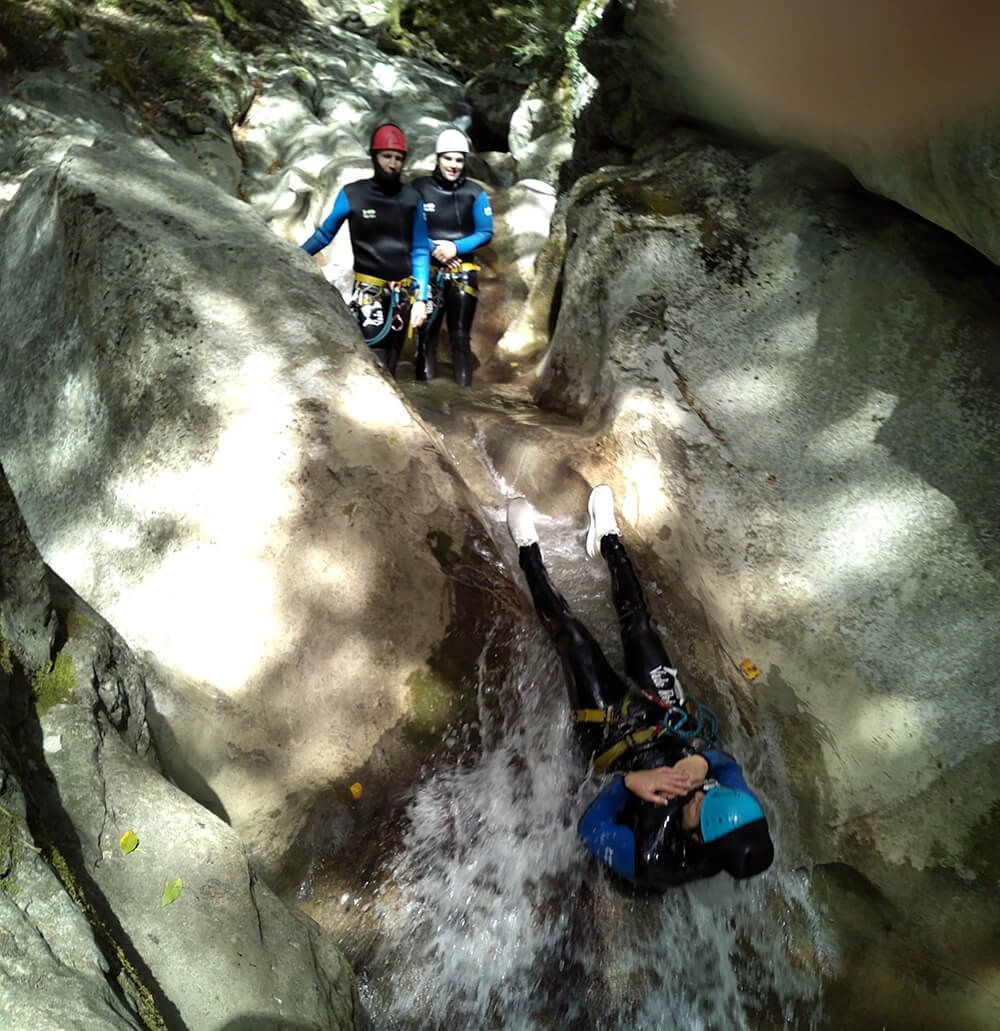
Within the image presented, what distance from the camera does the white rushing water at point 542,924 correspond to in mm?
3848

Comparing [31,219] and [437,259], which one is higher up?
[31,219]

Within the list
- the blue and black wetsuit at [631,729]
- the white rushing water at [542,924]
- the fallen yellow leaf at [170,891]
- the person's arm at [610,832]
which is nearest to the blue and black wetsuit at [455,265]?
the blue and black wetsuit at [631,729]

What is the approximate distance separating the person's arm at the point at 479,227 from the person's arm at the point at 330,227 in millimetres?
1110

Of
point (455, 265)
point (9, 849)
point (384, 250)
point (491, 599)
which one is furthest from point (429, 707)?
point (455, 265)

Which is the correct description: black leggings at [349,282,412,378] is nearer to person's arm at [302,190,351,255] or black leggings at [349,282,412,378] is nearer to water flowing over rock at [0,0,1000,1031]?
person's arm at [302,190,351,255]

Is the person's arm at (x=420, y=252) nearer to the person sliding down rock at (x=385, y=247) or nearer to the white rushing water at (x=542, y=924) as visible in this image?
the person sliding down rock at (x=385, y=247)

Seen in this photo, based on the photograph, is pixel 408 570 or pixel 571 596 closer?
pixel 408 570

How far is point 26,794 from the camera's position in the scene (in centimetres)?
245

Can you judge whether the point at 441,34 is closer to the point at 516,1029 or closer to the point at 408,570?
the point at 408,570

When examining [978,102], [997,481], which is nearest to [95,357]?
[978,102]

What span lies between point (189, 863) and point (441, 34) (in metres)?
17.4

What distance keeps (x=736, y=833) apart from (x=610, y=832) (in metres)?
0.69

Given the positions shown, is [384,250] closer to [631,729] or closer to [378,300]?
[378,300]

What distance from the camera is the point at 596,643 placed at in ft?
15.6
